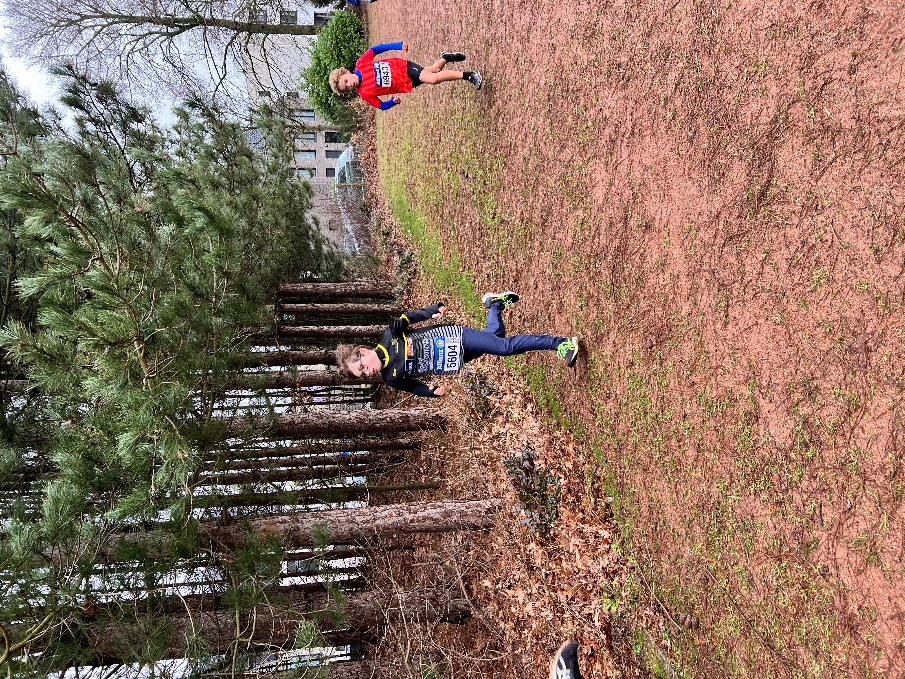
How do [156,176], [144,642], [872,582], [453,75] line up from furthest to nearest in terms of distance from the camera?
[453,75] → [156,176] → [144,642] → [872,582]

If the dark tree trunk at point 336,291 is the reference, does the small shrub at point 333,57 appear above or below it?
above

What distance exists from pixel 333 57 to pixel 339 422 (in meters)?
15.0

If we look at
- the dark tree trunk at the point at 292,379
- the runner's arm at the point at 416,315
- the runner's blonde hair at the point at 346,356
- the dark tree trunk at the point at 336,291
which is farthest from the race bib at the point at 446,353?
the dark tree trunk at the point at 336,291

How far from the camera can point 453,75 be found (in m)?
6.25

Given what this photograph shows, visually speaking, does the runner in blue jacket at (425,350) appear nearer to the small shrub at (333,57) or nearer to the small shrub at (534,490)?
the small shrub at (534,490)

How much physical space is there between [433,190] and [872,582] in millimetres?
8202

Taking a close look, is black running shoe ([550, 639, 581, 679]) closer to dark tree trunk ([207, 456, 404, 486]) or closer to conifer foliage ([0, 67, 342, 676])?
conifer foliage ([0, 67, 342, 676])

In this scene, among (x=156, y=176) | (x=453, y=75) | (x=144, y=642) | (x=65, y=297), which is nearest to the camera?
(x=65, y=297)

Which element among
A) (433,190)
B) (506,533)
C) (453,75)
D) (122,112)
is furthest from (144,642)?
(433,190)

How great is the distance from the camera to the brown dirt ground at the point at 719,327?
2.42 m

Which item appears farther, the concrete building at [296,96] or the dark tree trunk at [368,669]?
the concrete building at [296,96]

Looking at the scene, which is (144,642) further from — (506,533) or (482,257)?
(482,257)

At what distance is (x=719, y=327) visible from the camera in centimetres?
316

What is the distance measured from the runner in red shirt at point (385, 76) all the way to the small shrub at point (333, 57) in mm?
11610
